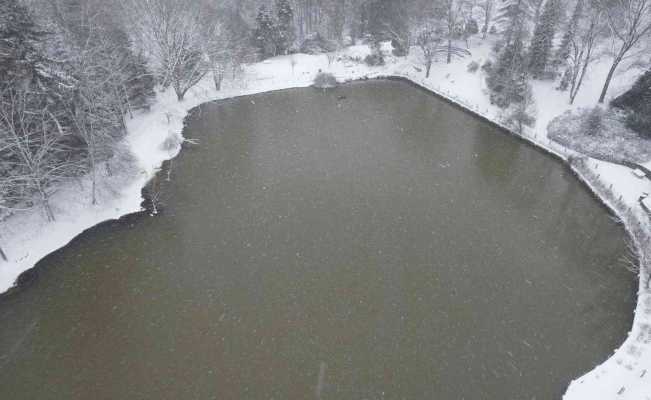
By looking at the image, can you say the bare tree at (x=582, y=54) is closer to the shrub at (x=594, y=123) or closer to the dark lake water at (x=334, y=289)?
the shrub at (x=594, y=123)

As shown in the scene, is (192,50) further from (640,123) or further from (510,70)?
(640,123)

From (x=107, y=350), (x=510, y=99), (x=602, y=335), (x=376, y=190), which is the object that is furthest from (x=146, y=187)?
(x=510, y=99)

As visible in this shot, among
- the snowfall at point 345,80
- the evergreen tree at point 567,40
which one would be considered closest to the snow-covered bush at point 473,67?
the snowfall at point 345,80

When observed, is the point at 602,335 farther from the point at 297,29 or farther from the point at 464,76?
the point at 297,29

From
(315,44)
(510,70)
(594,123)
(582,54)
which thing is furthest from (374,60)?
(594,123)

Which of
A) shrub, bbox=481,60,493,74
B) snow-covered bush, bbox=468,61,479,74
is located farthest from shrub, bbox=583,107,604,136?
snow-covered bush, bbox=468,61,479,74

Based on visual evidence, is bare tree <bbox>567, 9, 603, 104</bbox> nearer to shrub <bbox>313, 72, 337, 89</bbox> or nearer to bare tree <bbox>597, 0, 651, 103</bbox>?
bare tree <bbox>597, 0, 651, 103</bbox>
